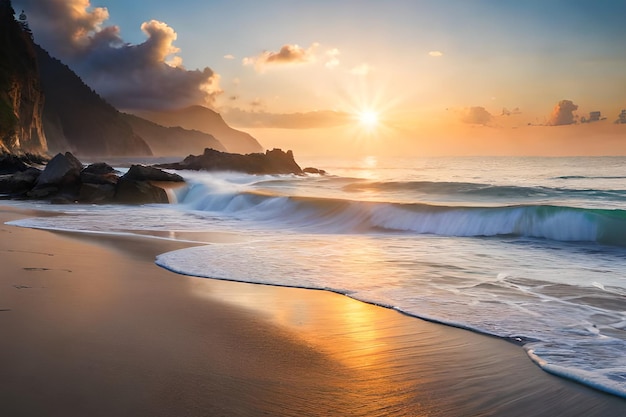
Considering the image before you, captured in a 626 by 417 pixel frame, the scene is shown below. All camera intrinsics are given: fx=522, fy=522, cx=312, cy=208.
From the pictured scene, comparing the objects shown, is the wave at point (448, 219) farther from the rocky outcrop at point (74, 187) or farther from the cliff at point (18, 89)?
the cliff at point (18, 89)

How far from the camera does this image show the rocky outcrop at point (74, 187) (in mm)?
21328

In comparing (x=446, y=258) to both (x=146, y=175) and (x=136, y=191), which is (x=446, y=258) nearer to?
(x=136, y=191)

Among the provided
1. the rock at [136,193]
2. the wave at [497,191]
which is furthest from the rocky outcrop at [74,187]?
the wave at [497,191]

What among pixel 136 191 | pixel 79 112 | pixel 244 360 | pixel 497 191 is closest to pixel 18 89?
pixel 136 191

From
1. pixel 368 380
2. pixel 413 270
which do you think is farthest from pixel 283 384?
pixel 413 270

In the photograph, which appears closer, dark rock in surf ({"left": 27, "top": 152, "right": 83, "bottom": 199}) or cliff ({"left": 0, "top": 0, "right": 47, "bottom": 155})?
dark rock in surf ({"left": 27, "top": 152, "right": 83, "bottom": 199})

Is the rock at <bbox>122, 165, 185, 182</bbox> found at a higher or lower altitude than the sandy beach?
higher

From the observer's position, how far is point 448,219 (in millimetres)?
15672

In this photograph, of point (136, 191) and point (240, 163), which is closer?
point (136, 191)

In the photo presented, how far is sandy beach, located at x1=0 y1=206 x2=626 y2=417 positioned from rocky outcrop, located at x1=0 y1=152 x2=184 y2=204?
15.7m

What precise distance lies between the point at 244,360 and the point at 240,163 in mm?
42658

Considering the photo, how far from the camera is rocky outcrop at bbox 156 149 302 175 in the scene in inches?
1786

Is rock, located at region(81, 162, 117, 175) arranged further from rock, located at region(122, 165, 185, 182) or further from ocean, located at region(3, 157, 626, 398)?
ocean, located at region(3, 157, 626, 398)

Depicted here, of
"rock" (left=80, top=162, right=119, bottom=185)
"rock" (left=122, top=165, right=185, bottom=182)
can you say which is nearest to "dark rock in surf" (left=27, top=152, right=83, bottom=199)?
"rock" (left=80, top=162, right=119, bottom=185)
